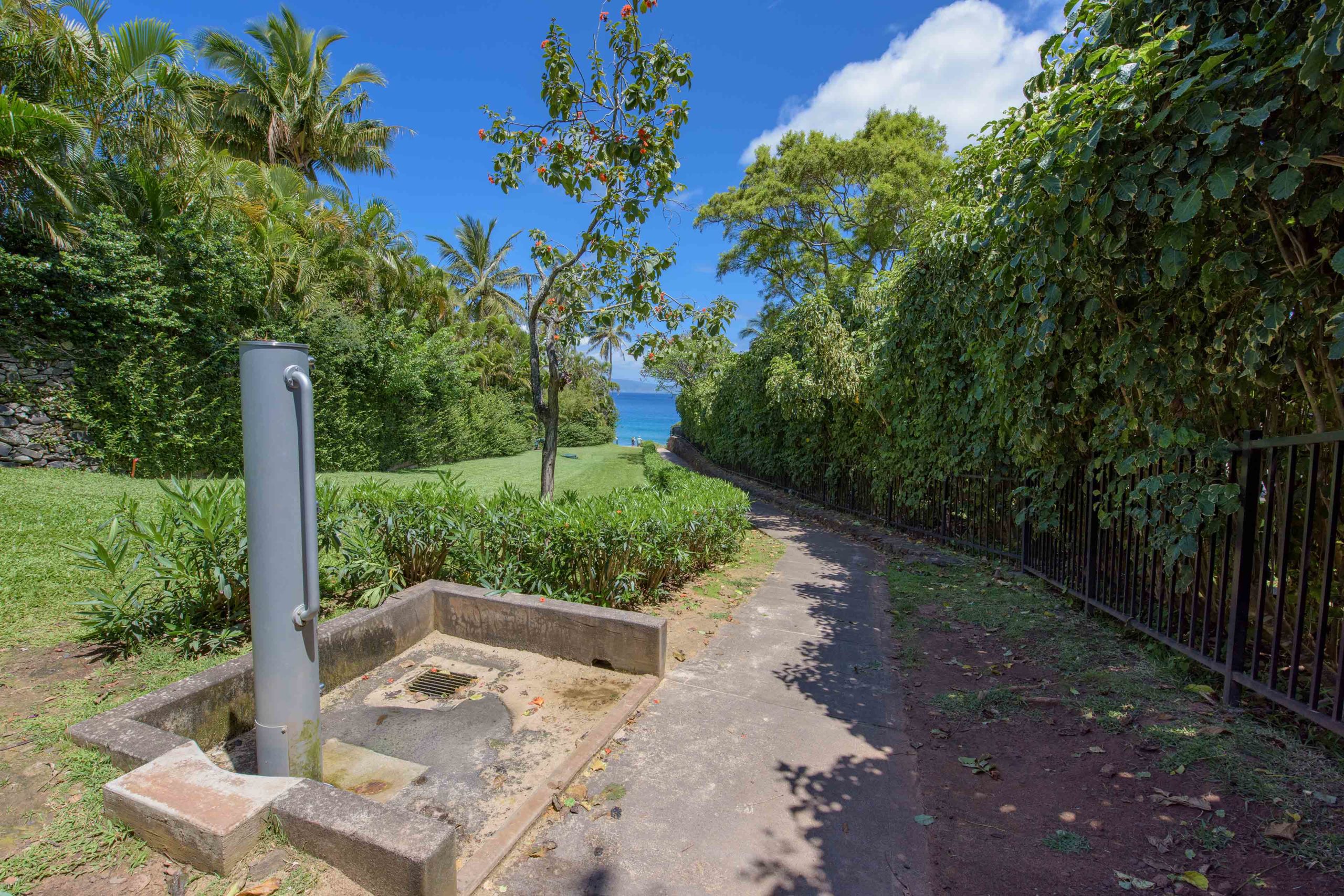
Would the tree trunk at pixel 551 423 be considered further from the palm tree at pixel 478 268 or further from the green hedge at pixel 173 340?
the palm tree at pixel 478 268

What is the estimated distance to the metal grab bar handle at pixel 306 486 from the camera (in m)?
2.26

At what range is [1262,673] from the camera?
129 inches

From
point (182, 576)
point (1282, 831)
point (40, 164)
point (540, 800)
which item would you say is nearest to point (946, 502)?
point (1282, 831)

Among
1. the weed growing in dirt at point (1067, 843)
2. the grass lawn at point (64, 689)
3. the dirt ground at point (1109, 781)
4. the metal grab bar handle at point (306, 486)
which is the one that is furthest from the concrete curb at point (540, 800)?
the weed growing in dirt at point (1067, 843)

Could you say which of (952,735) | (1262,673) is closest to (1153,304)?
(1262,673)

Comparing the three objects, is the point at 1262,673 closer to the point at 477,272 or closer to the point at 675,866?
the point at 675,866

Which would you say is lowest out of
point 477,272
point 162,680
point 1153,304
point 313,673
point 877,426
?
point 162,680

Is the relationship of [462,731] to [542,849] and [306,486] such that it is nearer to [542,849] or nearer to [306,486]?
[542,849]

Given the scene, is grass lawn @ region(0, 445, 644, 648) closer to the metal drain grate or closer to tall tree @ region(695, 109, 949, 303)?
the metal drain grate

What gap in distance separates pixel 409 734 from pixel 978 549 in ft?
22.7

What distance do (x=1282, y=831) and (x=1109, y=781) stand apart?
592 millimetres

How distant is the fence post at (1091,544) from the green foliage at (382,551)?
11.1 feet

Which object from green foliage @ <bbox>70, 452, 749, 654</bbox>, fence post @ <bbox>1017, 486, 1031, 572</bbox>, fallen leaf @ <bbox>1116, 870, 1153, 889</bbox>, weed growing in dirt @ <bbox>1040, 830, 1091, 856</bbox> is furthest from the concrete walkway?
fence post @ <bbox>1017, 486, 1031, 572</bbox>

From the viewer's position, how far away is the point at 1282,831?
2.21 m
